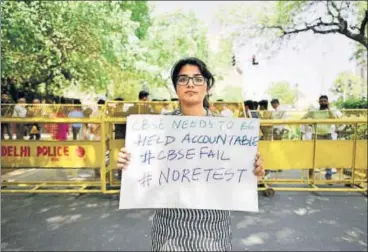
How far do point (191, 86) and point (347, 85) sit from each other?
55.7m

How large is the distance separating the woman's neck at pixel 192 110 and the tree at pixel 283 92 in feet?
239

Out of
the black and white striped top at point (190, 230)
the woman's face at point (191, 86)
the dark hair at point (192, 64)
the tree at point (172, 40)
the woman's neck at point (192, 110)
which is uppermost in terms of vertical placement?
the tree at point (172, 40)

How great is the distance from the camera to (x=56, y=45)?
13805 millimetres

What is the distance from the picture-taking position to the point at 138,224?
209 inches

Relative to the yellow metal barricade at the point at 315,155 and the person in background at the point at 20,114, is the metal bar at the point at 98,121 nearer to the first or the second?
the yellow metal barricade at the point at 315,155

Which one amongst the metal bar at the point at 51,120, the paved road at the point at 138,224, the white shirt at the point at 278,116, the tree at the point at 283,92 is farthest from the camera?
the tree at the point at 283,92

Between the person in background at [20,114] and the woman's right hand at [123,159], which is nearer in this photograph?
the woman's right hand at [123,159]

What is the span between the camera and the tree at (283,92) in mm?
73750

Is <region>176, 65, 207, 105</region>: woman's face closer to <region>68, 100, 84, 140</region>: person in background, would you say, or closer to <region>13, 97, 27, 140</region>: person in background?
<region>68, 100, 84, 140</region>: person in background

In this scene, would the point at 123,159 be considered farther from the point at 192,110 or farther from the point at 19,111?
the point at 19,111

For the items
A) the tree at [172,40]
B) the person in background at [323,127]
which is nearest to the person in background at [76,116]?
the person in background at [323,127]

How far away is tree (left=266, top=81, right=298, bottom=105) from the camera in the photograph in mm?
73750

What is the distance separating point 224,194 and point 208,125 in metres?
0.37

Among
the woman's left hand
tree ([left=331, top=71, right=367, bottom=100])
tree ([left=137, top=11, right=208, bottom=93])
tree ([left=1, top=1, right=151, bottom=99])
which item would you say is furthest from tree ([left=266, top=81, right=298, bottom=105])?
the woman's left hand
